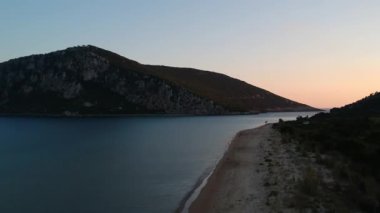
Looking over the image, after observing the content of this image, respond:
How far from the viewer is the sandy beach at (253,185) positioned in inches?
1011

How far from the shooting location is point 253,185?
3184 centimetres

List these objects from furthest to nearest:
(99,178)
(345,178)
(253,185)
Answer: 1. (99,178)
2. (253,185)
3. (345,178)

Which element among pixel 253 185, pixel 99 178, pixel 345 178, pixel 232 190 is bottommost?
pixel 99 178

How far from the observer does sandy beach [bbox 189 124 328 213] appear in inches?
1011

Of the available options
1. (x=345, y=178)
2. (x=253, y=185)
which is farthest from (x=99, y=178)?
(x=345, y=178)

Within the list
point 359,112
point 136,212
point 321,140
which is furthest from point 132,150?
point 359,112

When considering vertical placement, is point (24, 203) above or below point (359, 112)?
below

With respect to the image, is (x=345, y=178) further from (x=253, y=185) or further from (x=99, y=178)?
(x=99, y=178)

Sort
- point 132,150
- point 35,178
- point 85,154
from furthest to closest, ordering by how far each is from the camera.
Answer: point 132,150, point 85,154, point 35,178

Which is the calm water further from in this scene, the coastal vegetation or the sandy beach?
the coastal vegetation

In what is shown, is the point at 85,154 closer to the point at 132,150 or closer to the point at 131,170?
the point at 132,150

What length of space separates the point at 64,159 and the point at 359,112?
6658cm

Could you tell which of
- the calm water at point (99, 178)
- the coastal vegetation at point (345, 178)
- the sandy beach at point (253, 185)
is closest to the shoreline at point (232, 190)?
the sandy beach at point (253, 185)

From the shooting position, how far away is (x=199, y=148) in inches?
2702
